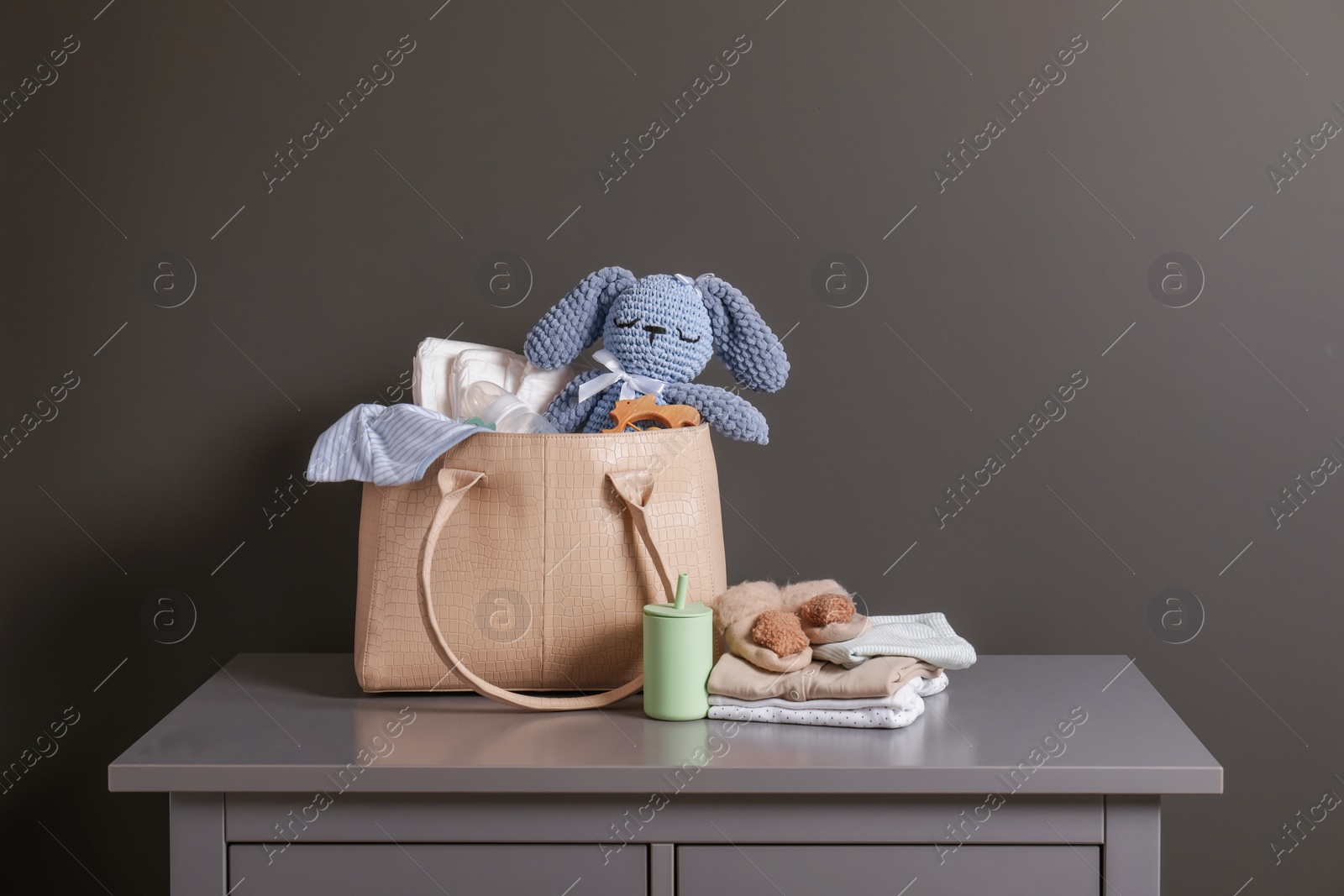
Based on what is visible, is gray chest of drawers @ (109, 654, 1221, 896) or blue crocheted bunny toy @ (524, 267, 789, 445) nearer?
gray chest of drawers @ (109, 654, 1221, 896)

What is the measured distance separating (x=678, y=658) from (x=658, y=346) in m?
0.32

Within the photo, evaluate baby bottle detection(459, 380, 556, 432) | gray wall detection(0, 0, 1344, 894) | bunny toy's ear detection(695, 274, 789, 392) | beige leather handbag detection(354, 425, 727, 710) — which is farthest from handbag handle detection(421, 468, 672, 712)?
gray wall detection(0, 0, 1344, 894)

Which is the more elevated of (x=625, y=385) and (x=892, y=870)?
(x=625, y=385)

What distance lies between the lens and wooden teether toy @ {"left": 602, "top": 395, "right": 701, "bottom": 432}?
1010 millimetres

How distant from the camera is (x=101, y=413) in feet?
4.32

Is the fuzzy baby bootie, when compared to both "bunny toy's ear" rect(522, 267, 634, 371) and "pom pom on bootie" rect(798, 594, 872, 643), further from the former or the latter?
"bunny toy's ear" rect(522, 267, 634, 371)

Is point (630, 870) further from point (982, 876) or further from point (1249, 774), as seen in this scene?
point (1249, 774)

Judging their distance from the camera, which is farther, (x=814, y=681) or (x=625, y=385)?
(x=625, y=385)

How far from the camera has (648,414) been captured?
1.01 metres

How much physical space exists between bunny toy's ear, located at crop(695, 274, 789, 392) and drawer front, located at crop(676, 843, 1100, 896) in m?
0.46

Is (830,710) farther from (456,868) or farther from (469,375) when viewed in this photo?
(469,375)

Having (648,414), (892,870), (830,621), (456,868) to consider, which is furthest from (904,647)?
(456,868)

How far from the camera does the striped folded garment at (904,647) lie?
3.10 ft

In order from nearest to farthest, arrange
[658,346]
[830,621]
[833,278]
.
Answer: [830,621]
[658,346]
[833,278]
